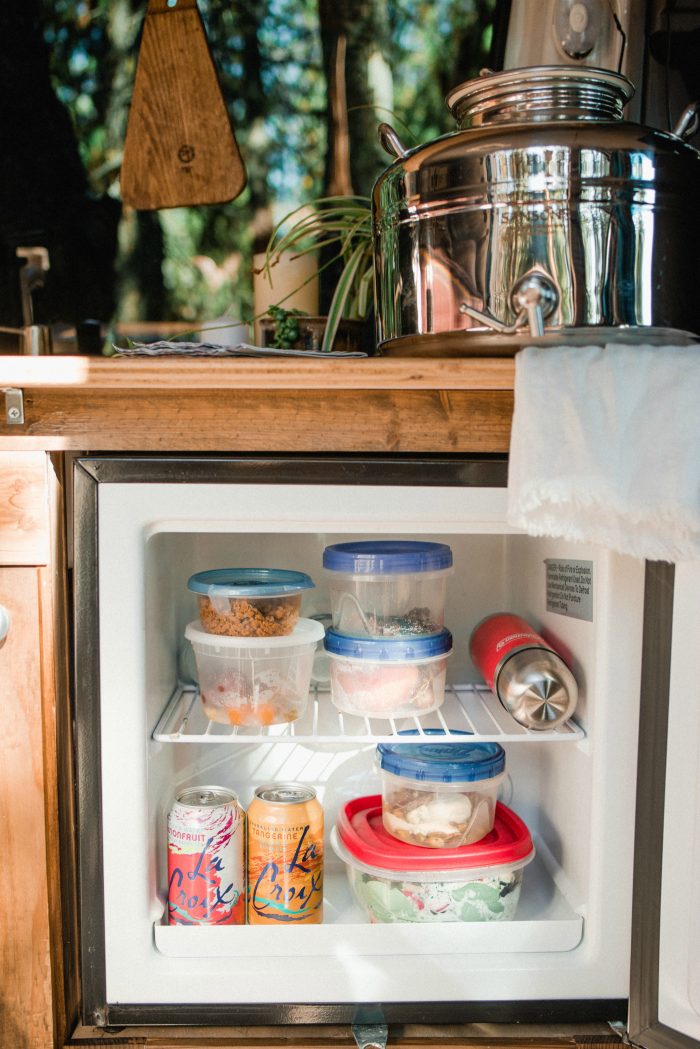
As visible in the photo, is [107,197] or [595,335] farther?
[107,197]

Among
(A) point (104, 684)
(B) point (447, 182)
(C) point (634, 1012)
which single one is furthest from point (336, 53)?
(C) point (634, 1012)

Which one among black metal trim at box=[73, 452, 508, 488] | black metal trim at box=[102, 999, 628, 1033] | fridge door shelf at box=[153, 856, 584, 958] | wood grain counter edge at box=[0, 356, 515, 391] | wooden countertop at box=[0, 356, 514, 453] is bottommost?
black metal trim at box=[102, 999, 628, 1033]

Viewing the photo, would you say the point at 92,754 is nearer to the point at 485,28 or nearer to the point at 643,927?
the point at 643,927

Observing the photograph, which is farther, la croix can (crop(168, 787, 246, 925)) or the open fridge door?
la croix can (crop(168, 787, 246, 925))

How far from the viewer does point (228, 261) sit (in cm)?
151

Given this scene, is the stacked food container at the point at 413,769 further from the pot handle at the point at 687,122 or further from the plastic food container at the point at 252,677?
the pot handle at the point at 687,122

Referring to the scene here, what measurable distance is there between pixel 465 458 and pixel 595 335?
0.69 feet

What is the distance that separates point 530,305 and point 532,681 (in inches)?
19.5

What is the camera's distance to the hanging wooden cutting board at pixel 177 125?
4.84 feet

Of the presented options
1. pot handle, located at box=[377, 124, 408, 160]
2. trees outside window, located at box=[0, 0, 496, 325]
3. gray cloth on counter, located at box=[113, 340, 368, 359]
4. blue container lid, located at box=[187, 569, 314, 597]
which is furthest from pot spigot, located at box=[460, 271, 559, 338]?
trees outside window, located at box=[0, 0, 496, 325]

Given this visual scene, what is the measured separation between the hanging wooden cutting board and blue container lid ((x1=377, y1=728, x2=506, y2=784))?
1.03 meters

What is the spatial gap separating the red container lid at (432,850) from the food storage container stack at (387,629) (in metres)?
0.20

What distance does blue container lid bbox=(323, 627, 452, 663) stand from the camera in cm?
113

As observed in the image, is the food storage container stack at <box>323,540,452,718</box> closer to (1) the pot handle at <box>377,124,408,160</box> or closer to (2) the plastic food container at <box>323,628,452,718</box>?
(2) the plastic food container at <box>323,628,452,718</box>
